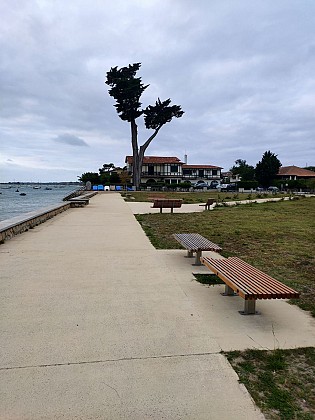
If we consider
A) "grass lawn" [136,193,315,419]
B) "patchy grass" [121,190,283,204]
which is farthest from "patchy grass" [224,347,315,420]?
"patchy grass" [121,190,283,204]

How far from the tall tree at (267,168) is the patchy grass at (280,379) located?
71.3m

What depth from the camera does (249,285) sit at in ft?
13.0

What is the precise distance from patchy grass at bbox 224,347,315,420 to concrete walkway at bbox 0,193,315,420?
0.38 ft

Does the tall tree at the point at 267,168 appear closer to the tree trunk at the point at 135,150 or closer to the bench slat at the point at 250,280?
the tree trunk at the point at 135,150

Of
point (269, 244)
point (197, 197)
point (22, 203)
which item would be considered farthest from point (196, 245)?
point (22, 203)

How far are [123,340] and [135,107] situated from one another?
56498 millimetres

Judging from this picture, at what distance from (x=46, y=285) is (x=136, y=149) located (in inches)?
2145

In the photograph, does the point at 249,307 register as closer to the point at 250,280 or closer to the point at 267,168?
the point at 250,280

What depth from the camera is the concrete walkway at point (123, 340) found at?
8.00 ft

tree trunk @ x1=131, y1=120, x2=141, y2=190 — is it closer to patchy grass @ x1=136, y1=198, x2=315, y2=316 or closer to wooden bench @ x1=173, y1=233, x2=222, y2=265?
patchy grass @ x1=136, y1=198, x2=315, y2=316

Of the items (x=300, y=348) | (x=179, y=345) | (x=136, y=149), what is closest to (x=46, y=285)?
(x=179, y=345)

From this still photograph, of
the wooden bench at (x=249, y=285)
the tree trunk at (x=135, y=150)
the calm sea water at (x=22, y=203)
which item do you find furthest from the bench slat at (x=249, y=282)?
the tree trunk at (x=135, y=150)

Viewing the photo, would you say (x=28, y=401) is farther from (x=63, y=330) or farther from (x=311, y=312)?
(x=311, y=312)

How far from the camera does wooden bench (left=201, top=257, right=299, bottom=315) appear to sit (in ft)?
12.1
